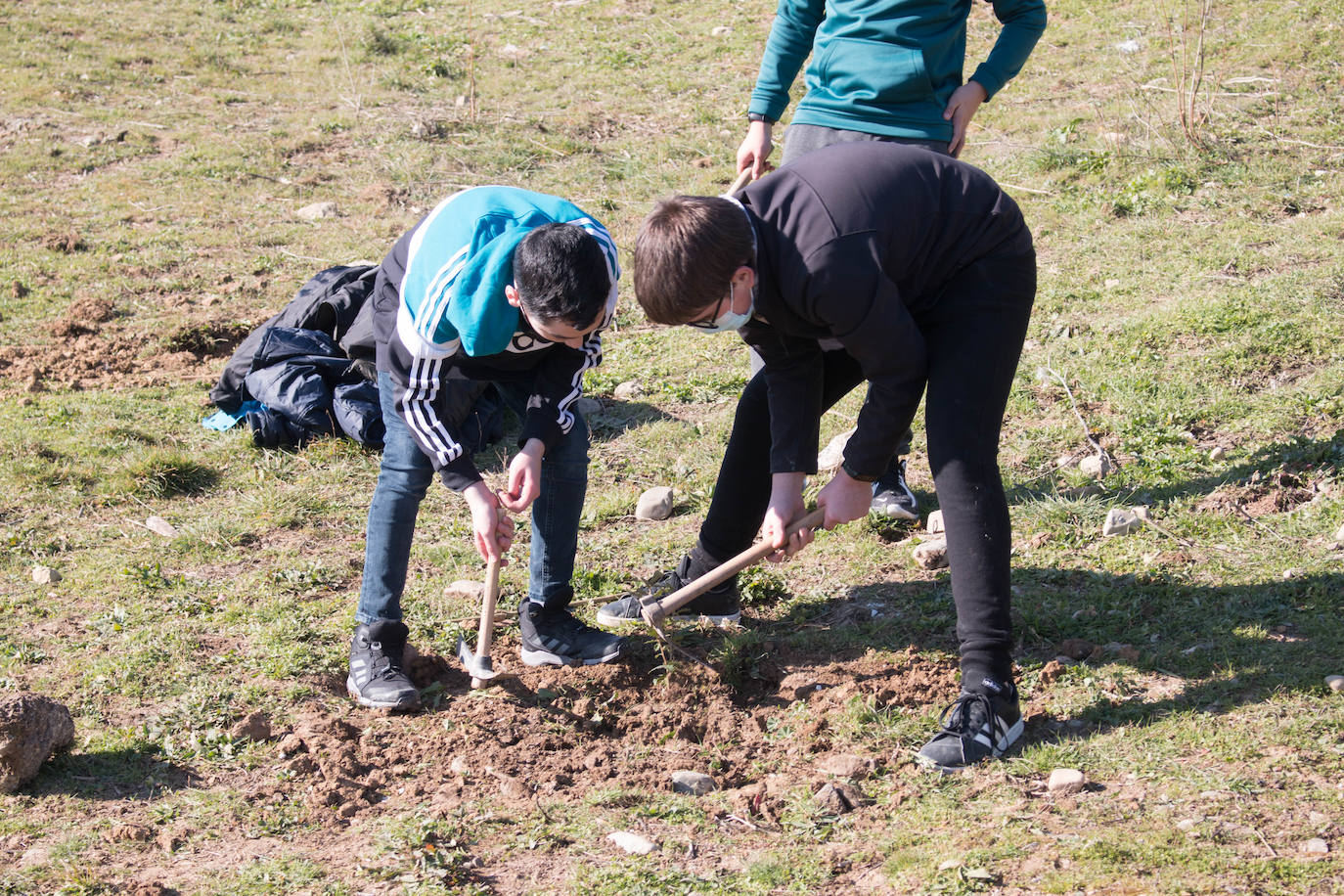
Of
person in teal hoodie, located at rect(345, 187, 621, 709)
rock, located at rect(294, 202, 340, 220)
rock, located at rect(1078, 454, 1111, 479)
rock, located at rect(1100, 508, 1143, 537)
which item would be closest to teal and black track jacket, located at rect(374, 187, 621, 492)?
person in teal hoodie, located at rect(345, 187, 621, 709)

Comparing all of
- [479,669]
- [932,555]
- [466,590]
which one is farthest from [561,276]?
[932,555]

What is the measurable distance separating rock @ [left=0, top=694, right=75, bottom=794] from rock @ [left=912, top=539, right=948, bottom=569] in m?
2.68

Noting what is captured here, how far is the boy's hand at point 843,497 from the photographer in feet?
9.82

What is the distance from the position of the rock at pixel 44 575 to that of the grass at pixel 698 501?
70mm

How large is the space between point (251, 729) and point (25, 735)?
0.56m

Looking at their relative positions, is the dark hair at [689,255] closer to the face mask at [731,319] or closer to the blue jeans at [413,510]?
the face mask at [731,319]

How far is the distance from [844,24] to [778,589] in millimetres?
1908

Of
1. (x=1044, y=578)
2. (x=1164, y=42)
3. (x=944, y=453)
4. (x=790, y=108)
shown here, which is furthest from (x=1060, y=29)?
(x=944, y=453)

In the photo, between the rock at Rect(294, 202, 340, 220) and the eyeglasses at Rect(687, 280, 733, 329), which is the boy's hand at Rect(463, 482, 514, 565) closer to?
the eyeglasses at Rect(687, 280, 733, 329)

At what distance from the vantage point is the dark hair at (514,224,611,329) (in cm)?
272

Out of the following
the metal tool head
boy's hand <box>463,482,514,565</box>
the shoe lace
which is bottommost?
the metal tool head

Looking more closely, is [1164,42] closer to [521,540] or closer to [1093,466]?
[1093,466]

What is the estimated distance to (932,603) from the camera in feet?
12.4

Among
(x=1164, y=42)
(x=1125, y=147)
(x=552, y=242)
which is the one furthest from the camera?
(x=1164, y=42)
